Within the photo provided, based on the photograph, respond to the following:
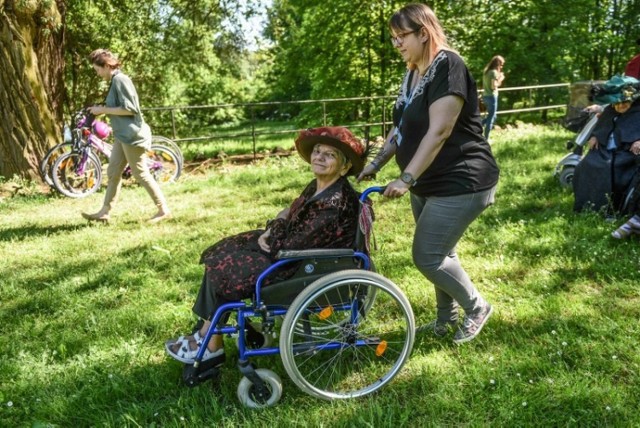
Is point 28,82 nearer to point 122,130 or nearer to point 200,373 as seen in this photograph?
point 122,130

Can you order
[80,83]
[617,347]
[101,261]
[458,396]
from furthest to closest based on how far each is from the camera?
[80,83], [101,261], [617,347], [458,396]

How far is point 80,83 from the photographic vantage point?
1120 centimetres

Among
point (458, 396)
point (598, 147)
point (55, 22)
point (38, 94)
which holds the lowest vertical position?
point (458, 396)

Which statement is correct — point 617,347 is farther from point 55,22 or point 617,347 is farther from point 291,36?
point 291,36

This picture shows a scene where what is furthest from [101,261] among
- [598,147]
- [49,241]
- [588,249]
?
[598,147]

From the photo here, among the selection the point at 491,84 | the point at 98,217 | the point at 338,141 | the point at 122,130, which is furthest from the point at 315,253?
the point at 491,84

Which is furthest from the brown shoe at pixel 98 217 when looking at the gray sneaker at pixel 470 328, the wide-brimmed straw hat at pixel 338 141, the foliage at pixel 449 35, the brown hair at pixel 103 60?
the foliage at pixel 449 35

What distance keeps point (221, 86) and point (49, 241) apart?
1709cm

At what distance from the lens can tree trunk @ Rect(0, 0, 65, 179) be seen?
23.2ft

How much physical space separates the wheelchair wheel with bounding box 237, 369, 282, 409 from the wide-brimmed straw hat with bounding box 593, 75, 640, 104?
161 inches

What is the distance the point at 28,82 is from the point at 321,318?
6.63 meters

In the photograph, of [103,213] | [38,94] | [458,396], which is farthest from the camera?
[38,94]

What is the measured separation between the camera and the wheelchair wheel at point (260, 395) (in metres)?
2.59

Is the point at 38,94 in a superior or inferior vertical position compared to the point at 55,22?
Result: inferior
